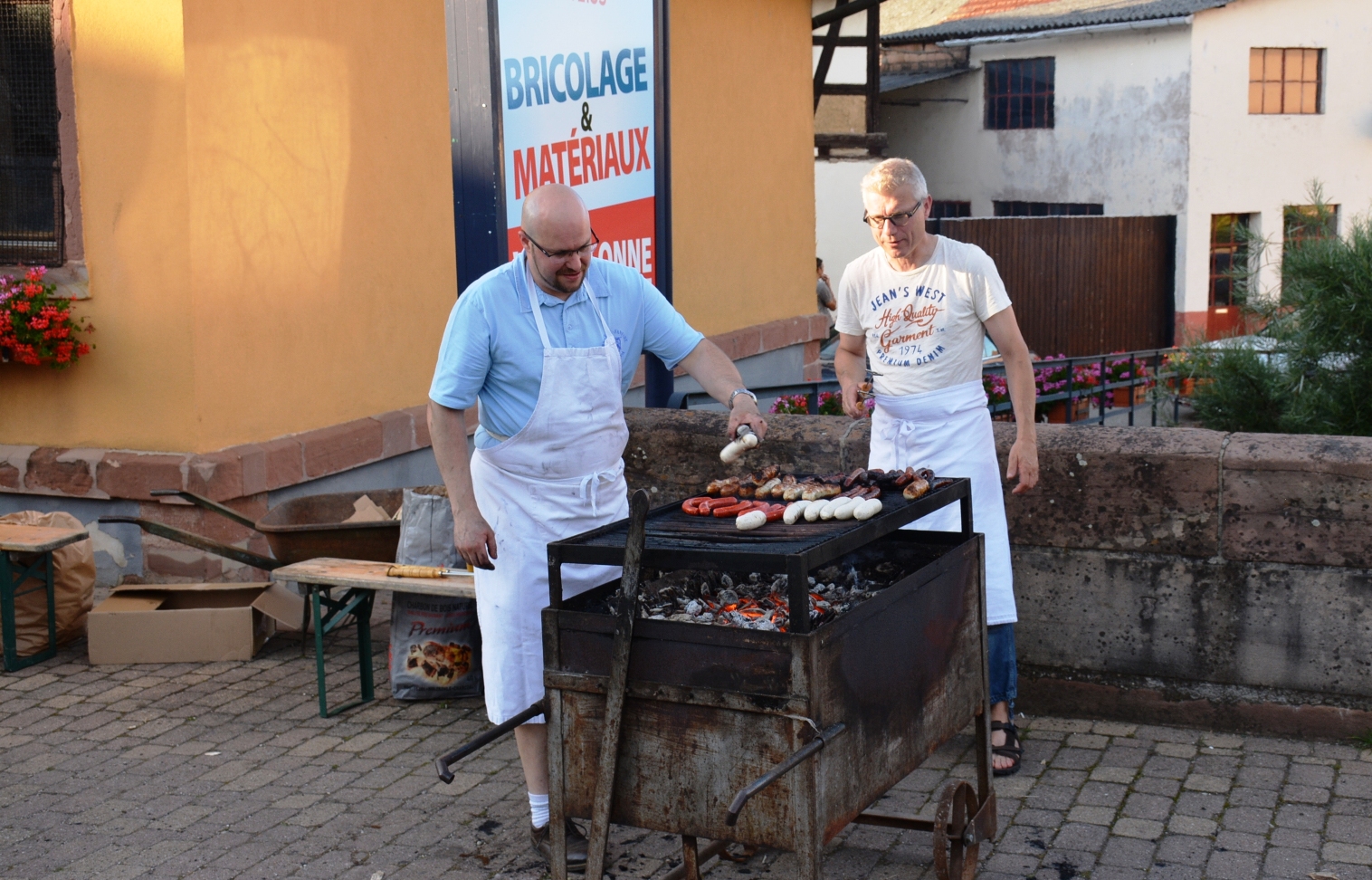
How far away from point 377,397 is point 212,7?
227 centimetres

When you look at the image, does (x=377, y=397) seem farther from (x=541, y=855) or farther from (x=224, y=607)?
(x=541, y=855)

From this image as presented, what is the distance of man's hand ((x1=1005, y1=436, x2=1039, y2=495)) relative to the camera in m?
4.57

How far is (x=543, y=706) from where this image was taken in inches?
135

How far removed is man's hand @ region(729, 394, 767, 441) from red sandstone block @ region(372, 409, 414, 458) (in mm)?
4341

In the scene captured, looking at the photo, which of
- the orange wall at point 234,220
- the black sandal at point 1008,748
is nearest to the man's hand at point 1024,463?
the black sandal at point 1008,748

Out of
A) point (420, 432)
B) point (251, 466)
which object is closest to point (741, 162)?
point (420, 432)

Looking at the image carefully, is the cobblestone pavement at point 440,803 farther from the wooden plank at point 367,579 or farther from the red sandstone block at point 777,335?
the red sandstone block at point 777,335

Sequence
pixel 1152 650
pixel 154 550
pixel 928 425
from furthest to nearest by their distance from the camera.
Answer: pixel 154 550 < pixel 1152 650 < pixel 928 425

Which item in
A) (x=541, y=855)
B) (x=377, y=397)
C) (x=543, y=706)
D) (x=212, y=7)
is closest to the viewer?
(x=543, y=706)

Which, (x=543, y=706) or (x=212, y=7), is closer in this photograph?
(x=543, y=706)

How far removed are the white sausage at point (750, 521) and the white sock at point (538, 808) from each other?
120 centimetres

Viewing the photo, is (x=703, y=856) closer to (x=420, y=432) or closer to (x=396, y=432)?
(x=396, y=432)

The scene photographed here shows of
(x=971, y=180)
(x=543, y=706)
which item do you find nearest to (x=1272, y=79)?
(x=971, y=180)

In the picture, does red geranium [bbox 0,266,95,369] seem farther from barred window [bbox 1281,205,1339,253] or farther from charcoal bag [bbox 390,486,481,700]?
barred window [bbox 1281,205,1339,253]
